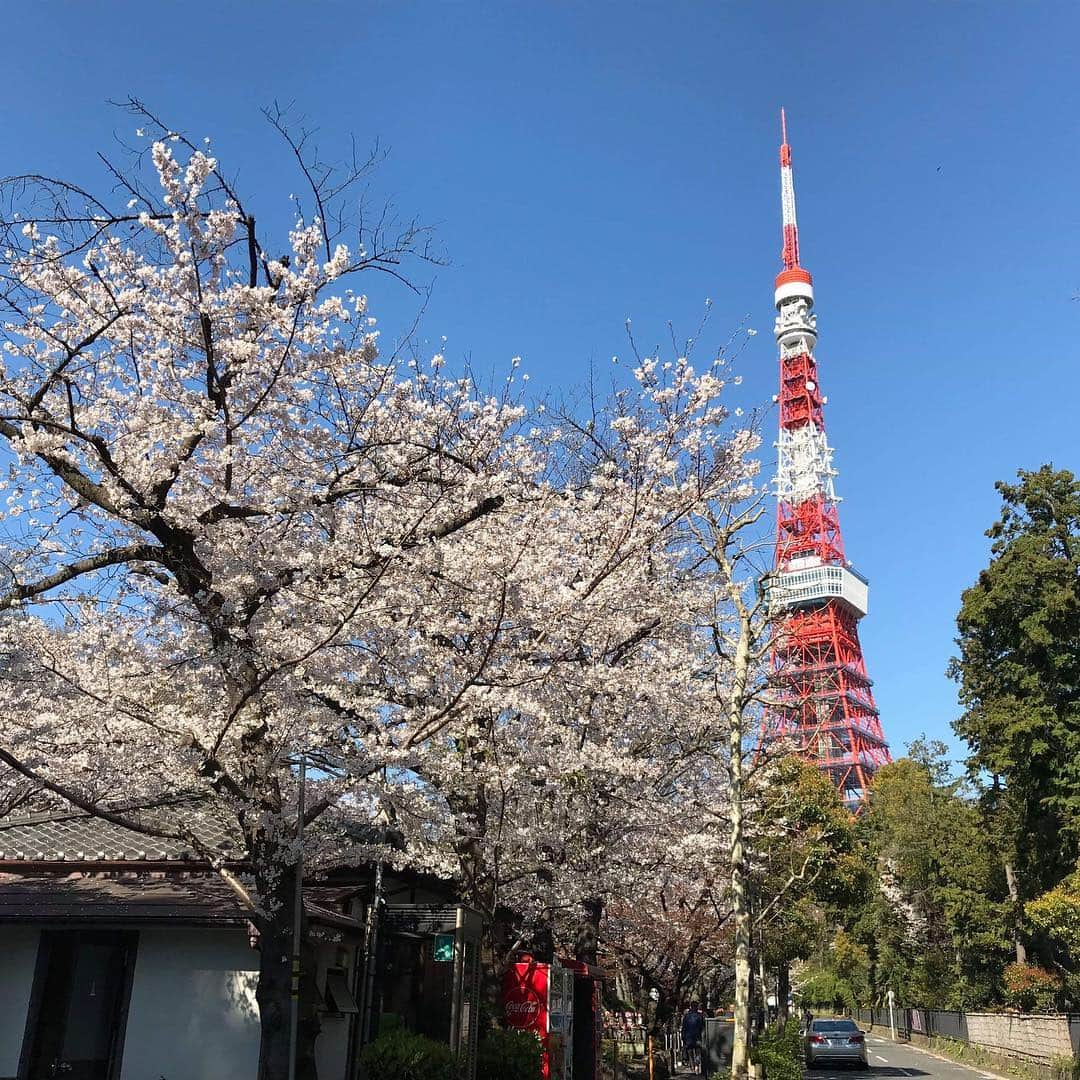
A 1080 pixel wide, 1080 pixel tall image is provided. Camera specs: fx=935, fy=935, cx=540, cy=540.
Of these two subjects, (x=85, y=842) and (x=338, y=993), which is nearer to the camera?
(x=338, y=993)

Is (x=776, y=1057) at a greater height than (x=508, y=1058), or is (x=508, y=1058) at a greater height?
(x=508, y=1058)

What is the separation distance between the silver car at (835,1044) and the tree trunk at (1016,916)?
5885 millimetres

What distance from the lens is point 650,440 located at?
1154 centimetres

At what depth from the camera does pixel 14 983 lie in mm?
11477

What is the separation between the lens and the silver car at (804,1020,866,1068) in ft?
82.7

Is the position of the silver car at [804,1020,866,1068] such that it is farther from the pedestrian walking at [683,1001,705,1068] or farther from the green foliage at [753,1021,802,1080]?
the green foliage at [753,1021,802,1080]

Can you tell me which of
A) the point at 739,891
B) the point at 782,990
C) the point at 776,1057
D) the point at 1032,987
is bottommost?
the point at 782,990

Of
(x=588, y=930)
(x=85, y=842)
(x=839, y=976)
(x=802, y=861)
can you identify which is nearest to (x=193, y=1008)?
(x=85, y=842)

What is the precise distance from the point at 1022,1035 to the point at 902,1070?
300 centimetres

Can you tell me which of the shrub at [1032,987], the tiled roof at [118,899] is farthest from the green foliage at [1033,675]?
the tiled roof at [118,899]

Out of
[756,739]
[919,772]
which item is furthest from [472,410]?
[919,772]

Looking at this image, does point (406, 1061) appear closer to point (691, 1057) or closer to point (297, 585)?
point (297, 585)

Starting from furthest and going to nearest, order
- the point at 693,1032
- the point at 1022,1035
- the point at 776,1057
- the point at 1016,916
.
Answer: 1. the point at 1016,916
2. the point at 693,1032
3. the point at 1022,1035
4. the point at 776,1057

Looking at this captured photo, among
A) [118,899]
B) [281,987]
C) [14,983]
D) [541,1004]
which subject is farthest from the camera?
[541,1004]
